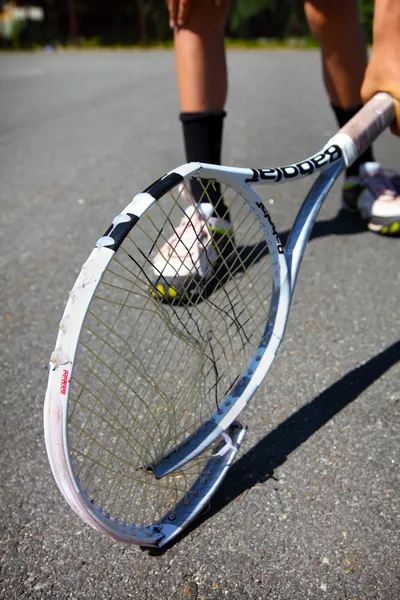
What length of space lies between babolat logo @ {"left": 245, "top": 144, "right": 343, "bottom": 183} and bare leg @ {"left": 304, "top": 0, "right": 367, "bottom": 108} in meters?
1.16

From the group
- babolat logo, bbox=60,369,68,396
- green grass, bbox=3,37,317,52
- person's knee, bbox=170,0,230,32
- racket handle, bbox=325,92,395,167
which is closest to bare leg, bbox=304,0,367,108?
person's knee, bbox=170,0,230,32

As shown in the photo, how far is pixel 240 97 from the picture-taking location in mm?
6301

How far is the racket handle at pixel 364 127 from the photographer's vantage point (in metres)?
1.56

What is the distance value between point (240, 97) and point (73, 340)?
18.7 ft

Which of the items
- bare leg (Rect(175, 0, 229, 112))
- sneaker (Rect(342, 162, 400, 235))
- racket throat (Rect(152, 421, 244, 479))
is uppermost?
bare leg (Rect(175, 0, 229, 112))

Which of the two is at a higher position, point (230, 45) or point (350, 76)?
point (350, 76)

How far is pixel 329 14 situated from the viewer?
2457 millimetres

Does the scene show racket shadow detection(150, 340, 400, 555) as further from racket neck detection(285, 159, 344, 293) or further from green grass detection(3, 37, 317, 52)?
green grass detection(3, 37, 317, 52)

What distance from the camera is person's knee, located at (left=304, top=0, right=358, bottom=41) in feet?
8.03

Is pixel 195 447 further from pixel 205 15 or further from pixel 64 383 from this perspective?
pixel 205 15

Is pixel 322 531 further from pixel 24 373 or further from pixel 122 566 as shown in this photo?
pixel 24 373

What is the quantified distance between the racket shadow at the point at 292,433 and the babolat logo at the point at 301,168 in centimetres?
61

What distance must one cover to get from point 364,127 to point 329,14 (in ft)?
3.51

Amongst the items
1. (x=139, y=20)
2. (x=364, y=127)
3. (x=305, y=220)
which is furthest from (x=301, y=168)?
(x=139, y=20)
